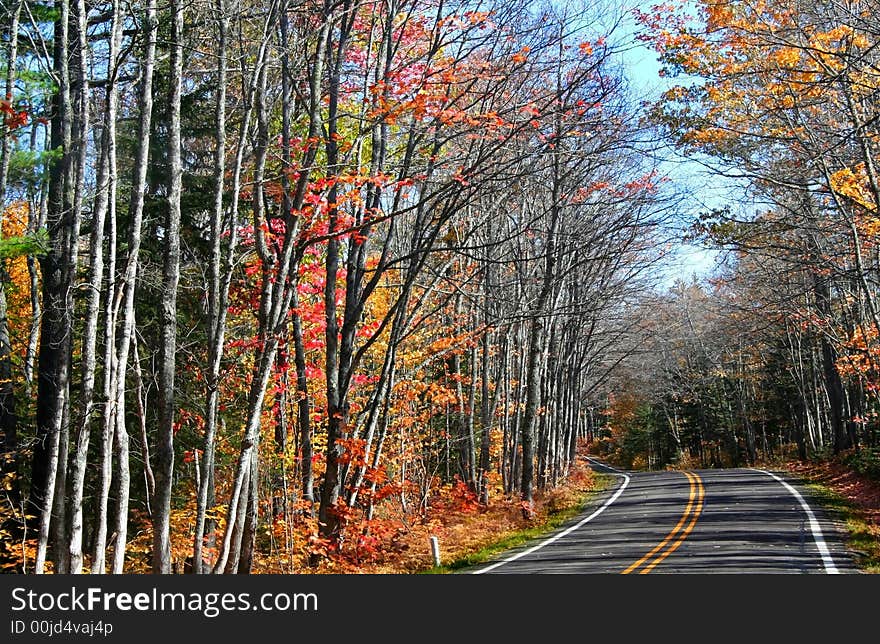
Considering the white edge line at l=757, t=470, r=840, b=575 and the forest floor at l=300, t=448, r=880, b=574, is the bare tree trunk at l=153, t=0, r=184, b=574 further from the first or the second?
the white edge line at l=757, t=470, r=840, b=575

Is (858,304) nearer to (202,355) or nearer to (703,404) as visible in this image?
(202,355)

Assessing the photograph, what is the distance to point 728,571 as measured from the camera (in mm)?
11344

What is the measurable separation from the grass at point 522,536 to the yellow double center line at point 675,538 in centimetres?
286

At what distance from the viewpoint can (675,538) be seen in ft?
50.0

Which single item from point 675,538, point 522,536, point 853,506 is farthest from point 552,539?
point 853,506

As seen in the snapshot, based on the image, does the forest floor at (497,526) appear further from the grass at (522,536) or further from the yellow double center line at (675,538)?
the yellow double center line at (675,538)

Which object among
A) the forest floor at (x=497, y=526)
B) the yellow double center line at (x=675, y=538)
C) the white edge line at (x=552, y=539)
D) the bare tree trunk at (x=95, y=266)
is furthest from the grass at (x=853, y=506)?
the bare tree trunk at (x=95, y=266)

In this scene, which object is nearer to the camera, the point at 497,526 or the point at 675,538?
the point at 675,538

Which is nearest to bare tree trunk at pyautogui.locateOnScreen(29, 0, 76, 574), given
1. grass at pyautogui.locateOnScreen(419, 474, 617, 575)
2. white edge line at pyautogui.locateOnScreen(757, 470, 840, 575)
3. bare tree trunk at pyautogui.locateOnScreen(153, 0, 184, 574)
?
bare tree trunk at pyautogui.locateOnScreen(153, 0, 184, 574)

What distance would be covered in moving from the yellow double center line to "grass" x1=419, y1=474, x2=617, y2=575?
286 centimetres

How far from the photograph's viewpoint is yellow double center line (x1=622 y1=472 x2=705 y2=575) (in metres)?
12.2

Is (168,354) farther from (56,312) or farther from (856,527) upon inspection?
(856,527)

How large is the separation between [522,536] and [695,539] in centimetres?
420

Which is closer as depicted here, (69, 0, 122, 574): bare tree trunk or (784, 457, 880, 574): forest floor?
(69, 0, 122, 574): bare tree trunk
